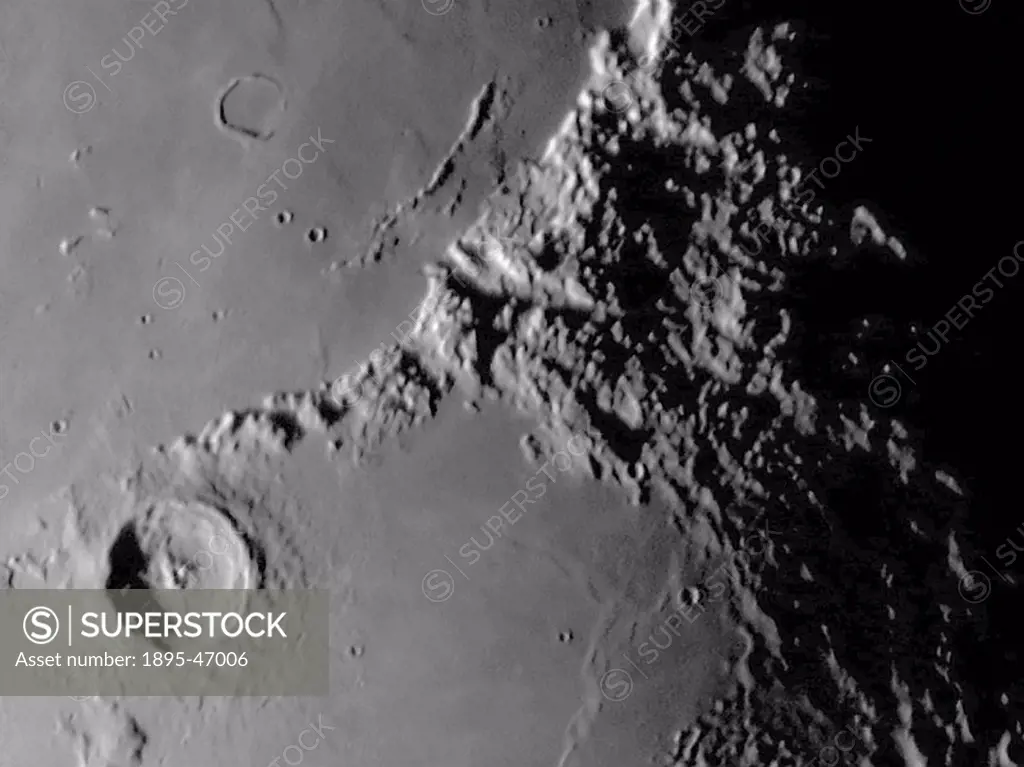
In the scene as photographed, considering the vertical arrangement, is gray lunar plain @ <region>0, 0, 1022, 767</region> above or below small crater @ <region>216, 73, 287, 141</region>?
below

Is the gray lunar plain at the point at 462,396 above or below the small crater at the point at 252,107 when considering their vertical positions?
below

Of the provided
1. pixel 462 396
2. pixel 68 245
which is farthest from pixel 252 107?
pixel 462 396

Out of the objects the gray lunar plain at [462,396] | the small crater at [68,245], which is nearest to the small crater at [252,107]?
the gray lunar plain at [462,396]

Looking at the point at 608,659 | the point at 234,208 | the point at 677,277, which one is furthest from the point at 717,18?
the point at 608,659

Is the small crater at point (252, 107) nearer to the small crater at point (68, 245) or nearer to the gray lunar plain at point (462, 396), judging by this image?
the gray lunar plain at point (462, 396)

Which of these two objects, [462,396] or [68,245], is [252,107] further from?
[462,396]

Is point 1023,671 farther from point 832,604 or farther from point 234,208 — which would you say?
point 234,208

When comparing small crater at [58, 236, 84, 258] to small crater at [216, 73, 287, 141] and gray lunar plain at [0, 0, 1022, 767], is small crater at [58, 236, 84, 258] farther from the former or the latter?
small crater at [216, 73, 287, 141]

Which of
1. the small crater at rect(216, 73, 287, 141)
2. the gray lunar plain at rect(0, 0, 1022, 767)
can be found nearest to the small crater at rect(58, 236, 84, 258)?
the gray lunar plain at rect(0, 0, 1022, 767)
